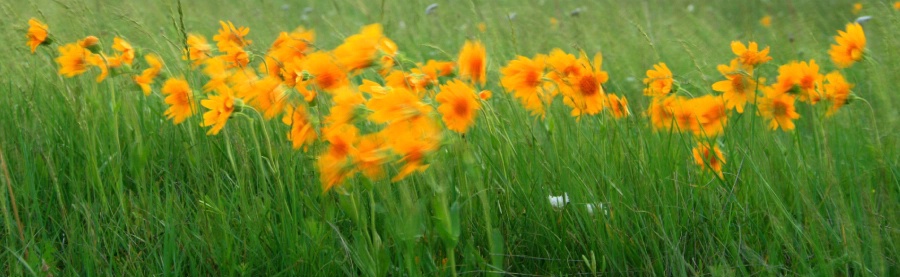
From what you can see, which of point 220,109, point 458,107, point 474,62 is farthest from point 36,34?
point 458,107

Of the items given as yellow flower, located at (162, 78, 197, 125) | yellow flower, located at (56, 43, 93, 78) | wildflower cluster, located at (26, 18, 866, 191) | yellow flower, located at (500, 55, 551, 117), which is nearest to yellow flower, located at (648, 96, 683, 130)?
wildflower cluster, located at (26, 18, 866, 191)

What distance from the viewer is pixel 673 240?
4.19 ft

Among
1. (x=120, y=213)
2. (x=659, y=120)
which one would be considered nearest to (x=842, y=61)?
(x=659, y=120)

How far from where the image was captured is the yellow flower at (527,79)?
1.57 meters

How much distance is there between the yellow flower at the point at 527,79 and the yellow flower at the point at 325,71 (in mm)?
347

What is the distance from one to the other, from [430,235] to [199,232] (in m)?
0.45

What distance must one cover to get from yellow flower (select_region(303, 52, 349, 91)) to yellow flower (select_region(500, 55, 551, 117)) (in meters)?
0.35

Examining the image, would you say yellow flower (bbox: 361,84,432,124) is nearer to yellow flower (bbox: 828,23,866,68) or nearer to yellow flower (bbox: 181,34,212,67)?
yellow flower (bbox: 181,34,212,67)

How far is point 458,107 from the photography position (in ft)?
3.87

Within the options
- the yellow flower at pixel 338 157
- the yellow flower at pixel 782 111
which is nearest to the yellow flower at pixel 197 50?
the yellow flower at pixel 338 157

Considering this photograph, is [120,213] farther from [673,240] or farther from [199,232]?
[673,240]

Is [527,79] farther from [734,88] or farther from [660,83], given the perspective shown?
[734,88]

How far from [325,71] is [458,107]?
26 cm

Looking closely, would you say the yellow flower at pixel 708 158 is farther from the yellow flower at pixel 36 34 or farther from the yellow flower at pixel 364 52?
the yellow flower at pixel 36 34
